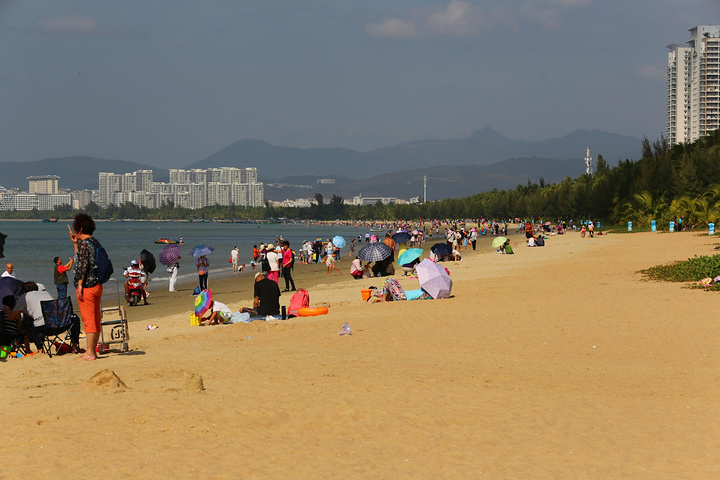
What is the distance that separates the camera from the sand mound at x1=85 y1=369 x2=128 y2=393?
24.5 ft

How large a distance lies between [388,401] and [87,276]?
412 cm

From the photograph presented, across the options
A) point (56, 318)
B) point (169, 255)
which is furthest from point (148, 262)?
point (56, 318)

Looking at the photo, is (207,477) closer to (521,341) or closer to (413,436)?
(413,436)

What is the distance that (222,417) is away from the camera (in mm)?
6668

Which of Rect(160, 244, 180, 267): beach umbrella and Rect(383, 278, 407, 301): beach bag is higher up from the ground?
Rect(160, 244, 180, 267): beach umbrella

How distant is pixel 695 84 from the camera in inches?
6639

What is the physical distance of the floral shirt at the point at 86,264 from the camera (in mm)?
9125

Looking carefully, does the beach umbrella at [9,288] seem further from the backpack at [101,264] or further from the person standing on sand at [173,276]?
the person standing on sand at [173,276]

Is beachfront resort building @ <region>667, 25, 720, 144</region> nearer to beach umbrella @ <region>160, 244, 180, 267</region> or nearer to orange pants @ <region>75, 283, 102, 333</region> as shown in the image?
beach umbrella @ <region>160, 244, 180, 267</region>


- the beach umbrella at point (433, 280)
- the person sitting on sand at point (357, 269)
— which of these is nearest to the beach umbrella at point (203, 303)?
the beach umbrella at point (433, 280)

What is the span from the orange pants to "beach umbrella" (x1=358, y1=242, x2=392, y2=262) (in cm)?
1471

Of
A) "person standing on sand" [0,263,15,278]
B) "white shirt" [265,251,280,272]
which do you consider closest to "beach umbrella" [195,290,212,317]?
"person standing on sand" [0,263,15,278]

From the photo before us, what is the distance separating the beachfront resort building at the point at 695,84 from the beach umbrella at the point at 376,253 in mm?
152387

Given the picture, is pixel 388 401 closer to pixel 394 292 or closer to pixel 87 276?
pixel 87 276
